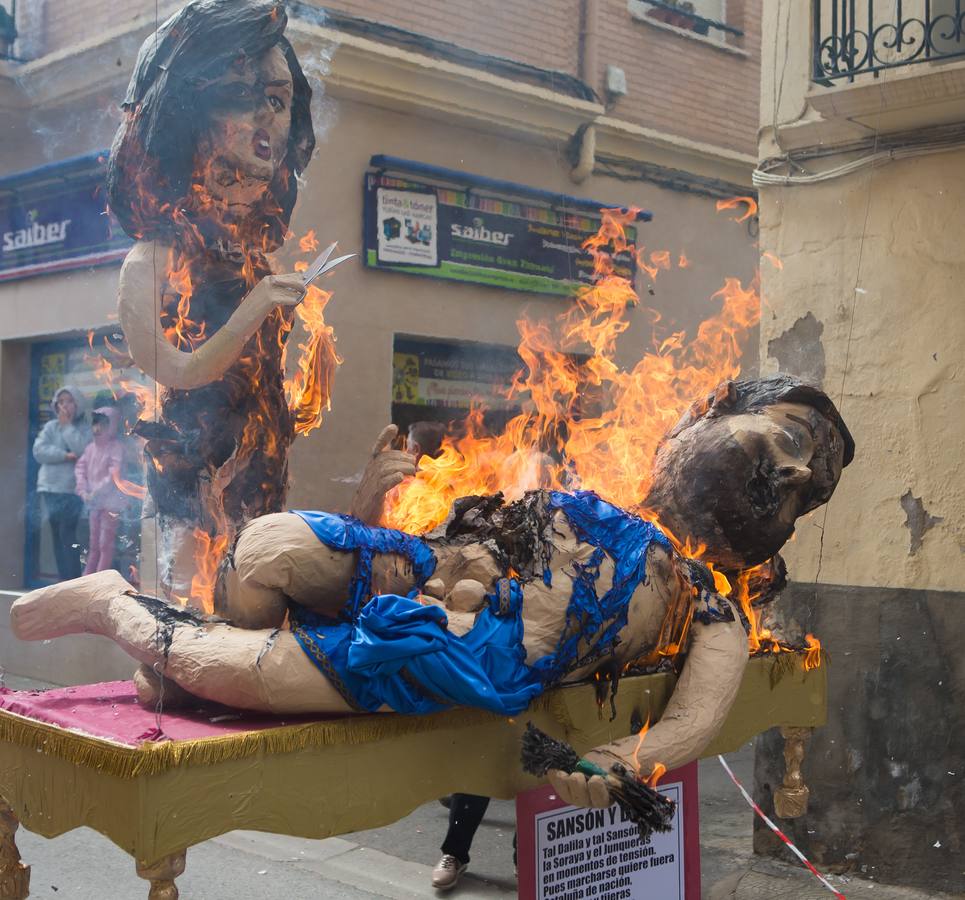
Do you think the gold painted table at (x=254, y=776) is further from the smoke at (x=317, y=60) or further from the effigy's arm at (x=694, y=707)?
the smoke at (x=317, y=60)

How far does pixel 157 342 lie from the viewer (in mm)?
3279

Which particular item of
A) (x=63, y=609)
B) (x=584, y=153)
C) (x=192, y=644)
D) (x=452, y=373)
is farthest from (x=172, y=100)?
(x=584, y=153)

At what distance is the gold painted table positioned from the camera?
2.10m

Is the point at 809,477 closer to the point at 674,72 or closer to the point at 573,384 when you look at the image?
the point at 573,384

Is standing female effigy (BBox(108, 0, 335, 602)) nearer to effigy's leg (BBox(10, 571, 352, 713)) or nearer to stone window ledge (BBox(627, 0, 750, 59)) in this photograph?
effigy's leg (BBox(10, 571, 352, 713))

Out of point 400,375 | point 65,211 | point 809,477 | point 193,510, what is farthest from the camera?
point 400,375

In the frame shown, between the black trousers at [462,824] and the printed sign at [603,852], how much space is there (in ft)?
4.29

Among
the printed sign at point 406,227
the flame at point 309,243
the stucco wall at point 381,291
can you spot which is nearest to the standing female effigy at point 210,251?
the stucco wall at point 381,291

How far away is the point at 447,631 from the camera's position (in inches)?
98.0

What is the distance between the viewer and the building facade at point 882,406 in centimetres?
451

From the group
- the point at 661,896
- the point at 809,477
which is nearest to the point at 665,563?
the point at 809,477

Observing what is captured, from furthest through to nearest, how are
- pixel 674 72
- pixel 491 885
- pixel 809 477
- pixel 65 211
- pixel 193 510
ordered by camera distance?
1. pixel 674 72
2. pixel 491 885
3. pixel 65 211
4. pixel 193 510
5. pixel 809 477

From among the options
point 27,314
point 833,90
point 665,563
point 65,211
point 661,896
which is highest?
point 833,90

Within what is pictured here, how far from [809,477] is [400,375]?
3.16 metres
